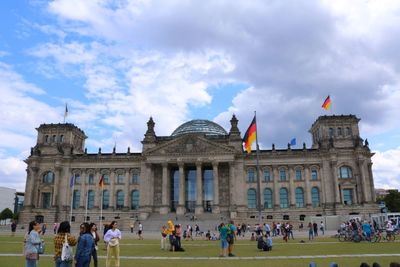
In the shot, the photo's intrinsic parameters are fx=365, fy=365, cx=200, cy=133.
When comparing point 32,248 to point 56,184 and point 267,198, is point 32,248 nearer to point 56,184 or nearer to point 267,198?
point 267,198

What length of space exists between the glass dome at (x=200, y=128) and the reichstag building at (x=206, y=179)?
25.7 ft

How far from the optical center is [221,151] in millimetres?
84125

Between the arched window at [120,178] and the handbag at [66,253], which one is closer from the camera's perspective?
the handbag at [66,253]

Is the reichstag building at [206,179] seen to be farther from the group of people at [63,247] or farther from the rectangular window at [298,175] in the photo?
the group of people at [63,247]

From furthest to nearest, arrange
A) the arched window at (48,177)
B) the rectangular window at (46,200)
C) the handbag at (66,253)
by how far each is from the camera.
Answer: the arched window at (48,177) → the rectangular window at (46,200) → the handbag at (66,253)

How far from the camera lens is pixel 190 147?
8494cm

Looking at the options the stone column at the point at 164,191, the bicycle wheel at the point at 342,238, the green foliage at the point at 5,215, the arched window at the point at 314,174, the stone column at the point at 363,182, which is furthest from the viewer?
the green foliage at the point at 5,215

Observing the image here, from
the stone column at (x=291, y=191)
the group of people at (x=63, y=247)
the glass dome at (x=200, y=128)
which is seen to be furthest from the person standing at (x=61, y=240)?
the glass dome at (x=200, y=128)

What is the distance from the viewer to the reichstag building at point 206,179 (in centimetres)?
8281

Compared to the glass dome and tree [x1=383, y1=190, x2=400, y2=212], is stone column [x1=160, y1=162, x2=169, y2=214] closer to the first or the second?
the glass dome

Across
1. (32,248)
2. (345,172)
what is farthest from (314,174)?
(32,248)

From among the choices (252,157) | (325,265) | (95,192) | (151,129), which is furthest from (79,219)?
(325,265)

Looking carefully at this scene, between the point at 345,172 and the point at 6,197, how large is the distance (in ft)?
466

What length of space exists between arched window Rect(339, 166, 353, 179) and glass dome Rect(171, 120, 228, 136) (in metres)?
32.8
